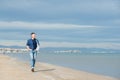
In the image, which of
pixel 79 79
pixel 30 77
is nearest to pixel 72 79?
pixel 79 79

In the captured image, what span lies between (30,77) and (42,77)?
647 millimetres

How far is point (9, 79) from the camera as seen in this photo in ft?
74.4

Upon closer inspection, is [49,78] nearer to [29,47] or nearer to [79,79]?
[79,79]

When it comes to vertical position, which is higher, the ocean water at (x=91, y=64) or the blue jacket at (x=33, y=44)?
the blue jacket at (x=33, y=44)

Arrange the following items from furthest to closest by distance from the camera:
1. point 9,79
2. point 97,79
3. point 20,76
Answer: point 97,79 → point 20,76 → point 9,79

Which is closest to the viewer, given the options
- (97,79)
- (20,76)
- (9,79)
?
(9,79)

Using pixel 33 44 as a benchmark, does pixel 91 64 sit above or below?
below

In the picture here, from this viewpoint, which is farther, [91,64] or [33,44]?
[91,64]

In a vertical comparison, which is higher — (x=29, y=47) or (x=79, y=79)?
(x=29, y=47)

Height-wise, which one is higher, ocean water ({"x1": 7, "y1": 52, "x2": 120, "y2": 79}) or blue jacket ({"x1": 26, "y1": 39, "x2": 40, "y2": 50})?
blue jacket ({"x1": 26, "y1": 39, "x2": 40, "y2": 50})

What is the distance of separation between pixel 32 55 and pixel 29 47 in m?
0.51

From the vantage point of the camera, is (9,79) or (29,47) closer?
(9,79)

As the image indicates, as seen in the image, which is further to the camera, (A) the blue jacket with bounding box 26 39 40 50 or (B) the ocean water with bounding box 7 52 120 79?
(B) the ocean water with bounding box 7 52 120 79

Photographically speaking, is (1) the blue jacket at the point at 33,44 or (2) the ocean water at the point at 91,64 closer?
(1) the blue jacket at the point at 33,44
